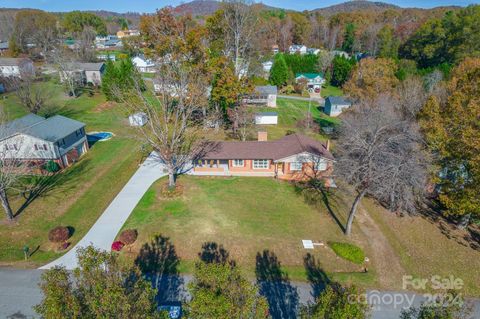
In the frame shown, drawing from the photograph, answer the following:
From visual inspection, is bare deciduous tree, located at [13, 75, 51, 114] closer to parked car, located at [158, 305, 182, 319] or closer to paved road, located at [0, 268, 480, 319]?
paved road, located at [0, 268, 480, 319]

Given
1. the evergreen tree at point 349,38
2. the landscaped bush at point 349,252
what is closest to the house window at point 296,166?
the landscaped bush at point 349,252

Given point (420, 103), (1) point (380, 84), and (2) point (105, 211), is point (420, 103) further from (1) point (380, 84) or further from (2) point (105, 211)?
(2) point (105, 211)

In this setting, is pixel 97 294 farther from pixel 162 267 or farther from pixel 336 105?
pixel 336 105

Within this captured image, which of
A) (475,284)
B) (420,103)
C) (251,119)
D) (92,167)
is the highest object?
(420,103)

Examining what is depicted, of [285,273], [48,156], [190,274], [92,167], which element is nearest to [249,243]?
[285,273]

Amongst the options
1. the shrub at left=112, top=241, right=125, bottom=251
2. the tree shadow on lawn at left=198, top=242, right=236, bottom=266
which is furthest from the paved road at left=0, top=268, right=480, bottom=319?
the shrub at left=112, top=241, right=125, bottom=251
